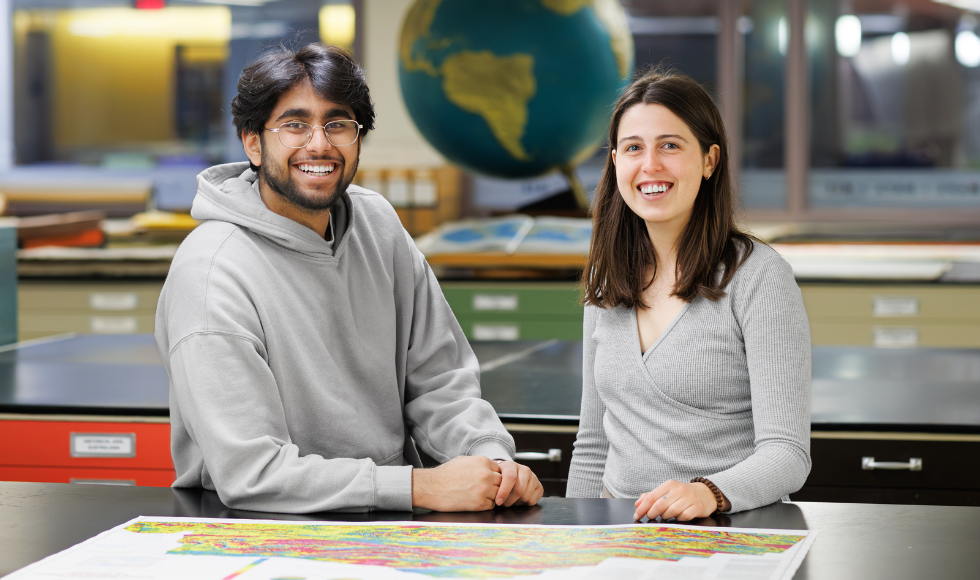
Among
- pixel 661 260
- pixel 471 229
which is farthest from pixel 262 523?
pixel 471 229

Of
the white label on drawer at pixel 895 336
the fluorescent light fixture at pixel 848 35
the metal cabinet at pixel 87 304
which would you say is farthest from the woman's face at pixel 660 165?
the fluorescent light fixture at pixel 848 35

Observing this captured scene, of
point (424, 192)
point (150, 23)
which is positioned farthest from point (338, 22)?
point (424, 192)

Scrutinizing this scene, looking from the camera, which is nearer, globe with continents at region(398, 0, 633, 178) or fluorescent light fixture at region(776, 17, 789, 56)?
globe with continents at region(398, 0, 633, 178)

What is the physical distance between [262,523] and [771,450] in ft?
1.90

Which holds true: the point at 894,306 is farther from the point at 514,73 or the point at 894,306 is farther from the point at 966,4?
the point at 966,4

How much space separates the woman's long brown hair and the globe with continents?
5.38 feet

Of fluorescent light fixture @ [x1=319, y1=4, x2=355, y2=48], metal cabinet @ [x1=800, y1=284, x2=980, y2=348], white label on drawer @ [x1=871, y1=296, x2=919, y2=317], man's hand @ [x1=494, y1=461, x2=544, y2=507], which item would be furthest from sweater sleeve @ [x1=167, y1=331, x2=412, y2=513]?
fluorescent light fixture @ [x1=319, y1=4, x2=355, y2=48]

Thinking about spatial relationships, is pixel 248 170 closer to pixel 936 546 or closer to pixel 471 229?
pixel 936 546

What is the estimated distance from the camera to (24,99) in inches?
207

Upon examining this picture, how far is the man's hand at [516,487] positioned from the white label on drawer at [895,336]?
250 centimetres

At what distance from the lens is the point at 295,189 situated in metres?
1.37

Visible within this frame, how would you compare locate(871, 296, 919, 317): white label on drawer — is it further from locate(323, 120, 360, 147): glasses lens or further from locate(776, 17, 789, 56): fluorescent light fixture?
locate(323, 120, 360, 147): glasses lens

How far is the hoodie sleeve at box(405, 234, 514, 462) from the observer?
4.69 feet

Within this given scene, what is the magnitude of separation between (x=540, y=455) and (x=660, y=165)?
66 cm
